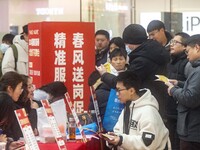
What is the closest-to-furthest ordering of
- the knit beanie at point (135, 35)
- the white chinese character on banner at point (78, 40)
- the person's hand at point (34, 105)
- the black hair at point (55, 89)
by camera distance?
the knit beanie at point (135, 35), the black hair at point (55, 89), the person's hand at point (34, 105), the white chinese character on banner at point (78, 40)

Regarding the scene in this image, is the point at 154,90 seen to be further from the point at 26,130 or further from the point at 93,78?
the point at 26,130

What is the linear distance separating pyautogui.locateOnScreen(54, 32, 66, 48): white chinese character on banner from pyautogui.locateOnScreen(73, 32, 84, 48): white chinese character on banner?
119 millimetres

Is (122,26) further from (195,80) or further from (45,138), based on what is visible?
(45,138)

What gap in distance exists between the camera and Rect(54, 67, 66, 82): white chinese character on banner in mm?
5340

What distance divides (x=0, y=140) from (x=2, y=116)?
314 mm

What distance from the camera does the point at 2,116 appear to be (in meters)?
3.78

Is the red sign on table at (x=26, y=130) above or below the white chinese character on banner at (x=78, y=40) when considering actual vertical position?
below

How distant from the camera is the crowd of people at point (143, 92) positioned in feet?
12.8

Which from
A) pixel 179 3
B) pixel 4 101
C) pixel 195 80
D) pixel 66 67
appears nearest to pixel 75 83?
pixel 66 67

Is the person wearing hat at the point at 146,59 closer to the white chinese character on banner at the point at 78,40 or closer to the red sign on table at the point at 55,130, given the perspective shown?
the white chinese character on banner at the point at 78,40

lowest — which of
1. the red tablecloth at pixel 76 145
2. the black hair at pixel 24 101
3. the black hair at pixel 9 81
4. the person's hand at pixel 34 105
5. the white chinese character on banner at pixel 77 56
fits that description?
the red tablecloth at pixel 76 145

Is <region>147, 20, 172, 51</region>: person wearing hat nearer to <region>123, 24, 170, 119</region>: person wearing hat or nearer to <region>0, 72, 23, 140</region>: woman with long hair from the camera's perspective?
<region>123, 24, 170, 119</region>: person wearing hat

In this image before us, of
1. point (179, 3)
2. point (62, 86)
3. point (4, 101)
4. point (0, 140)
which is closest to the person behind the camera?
point (0, 140)

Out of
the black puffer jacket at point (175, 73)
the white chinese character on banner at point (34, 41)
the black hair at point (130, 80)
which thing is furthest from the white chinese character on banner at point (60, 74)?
the black hair at point (130, 80)
